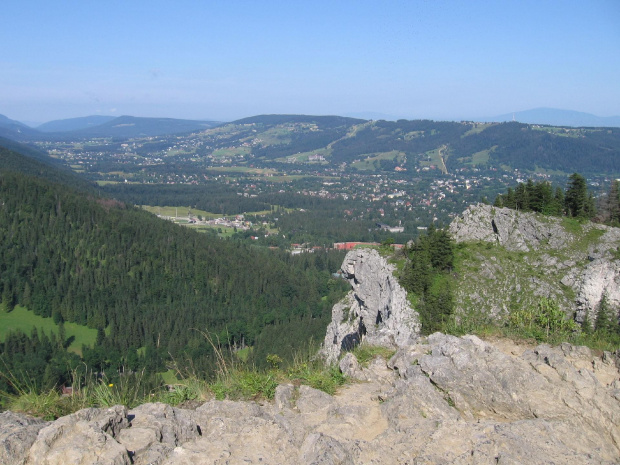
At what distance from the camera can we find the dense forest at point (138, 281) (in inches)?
2190

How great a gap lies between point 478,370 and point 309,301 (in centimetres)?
6243

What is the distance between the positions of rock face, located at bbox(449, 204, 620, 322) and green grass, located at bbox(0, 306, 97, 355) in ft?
164

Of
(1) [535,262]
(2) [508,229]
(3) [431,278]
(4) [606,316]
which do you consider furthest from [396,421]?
(2) [508,229]

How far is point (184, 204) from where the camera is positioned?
557 ft

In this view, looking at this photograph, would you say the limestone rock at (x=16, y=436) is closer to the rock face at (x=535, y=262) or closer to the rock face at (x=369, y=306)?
the rock face at (x=369, y=306)

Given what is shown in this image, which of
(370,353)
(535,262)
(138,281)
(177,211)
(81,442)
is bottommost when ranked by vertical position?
(177,211)

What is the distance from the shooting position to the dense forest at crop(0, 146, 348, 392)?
55.6 m

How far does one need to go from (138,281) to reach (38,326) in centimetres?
1756

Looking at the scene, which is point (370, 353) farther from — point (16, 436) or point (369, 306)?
point (369, 306)

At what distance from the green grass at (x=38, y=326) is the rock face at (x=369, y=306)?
38.6 m

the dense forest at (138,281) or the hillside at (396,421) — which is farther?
the dense forest at (138,281)

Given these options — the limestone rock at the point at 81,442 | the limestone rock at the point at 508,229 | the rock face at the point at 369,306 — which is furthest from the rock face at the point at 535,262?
the limestone rock at the point at 81,442

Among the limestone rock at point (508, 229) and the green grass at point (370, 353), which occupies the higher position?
the green grass at point (370, 353)

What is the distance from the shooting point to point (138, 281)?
74500 millimetres
